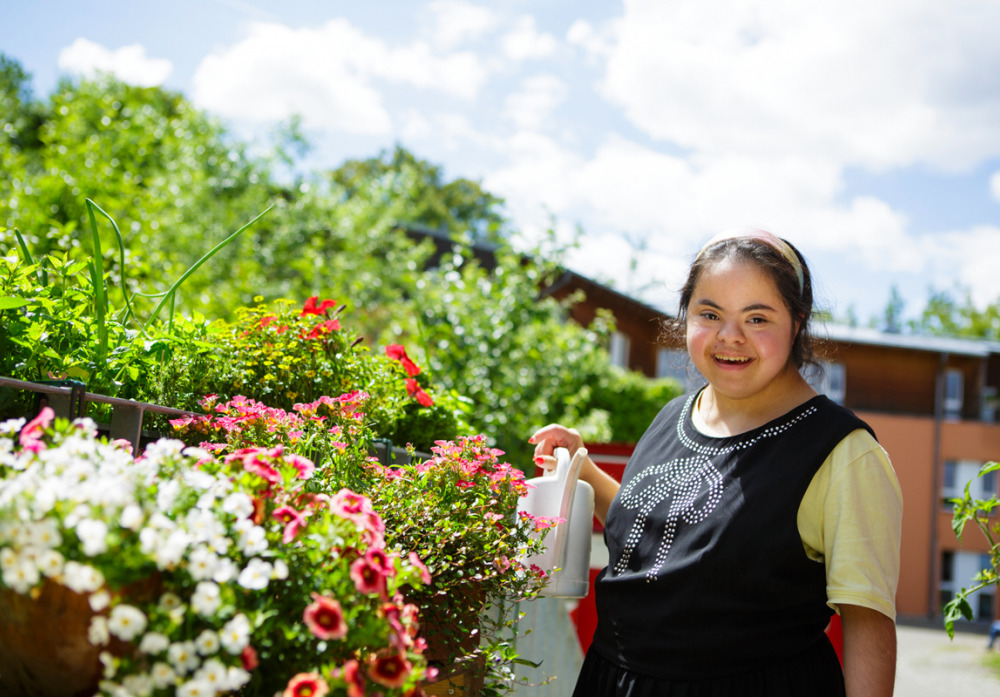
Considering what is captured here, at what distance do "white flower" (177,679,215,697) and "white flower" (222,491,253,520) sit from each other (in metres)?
0.18

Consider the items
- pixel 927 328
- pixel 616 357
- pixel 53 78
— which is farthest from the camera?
pixel 927 328

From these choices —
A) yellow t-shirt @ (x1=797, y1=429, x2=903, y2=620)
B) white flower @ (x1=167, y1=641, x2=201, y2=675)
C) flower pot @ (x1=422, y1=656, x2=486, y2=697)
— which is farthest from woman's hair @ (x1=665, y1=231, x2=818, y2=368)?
white flower @ (x1=167, y1=641, x2=201, y2=675)

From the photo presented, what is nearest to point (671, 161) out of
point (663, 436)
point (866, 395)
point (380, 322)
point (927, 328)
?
point (927, 328)

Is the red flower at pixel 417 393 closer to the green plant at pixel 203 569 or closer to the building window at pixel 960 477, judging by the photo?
the green plant at pixel 203 569

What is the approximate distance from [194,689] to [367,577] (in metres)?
0.21

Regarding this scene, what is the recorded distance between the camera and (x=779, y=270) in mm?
1544

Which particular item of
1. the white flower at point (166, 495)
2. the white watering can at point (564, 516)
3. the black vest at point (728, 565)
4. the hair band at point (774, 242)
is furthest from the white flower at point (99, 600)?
the hair band at point (774, 242)

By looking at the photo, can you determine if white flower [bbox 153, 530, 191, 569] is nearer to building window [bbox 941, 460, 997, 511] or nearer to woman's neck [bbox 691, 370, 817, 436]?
woman's neck [bbox 691, 370, 817, 436]

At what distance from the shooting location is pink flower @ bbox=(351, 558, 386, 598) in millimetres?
897

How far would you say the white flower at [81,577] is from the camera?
0.75 meters

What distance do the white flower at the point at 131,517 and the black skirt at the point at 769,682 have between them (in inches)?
40.4

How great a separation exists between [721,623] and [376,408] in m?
0.88

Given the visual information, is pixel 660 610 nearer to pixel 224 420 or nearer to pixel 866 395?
pixel 224 420

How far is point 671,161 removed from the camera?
69.7 m
